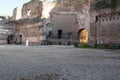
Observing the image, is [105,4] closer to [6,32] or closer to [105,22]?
[105,22]

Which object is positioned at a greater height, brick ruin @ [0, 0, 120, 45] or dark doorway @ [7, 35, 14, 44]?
brick ruin @ [0, 0, 120, 45]

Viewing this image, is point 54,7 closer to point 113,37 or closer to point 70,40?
point 70,40

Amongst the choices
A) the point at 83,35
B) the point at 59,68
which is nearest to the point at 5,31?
the point at 83,35

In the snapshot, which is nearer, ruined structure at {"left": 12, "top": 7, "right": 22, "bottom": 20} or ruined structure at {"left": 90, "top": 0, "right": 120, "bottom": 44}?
ruined structure at {"left": 90, "top": 0, "right": 120, "bottom": 44}

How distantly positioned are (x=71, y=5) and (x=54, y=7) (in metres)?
2.64

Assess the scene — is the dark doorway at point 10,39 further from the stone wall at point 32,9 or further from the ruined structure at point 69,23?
the ruined structure at point 69,23

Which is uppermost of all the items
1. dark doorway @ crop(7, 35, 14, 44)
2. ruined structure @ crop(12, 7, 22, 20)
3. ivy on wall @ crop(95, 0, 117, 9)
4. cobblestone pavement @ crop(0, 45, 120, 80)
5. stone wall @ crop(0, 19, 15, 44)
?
ruined structure @ crop(12, 7, 22, 20)

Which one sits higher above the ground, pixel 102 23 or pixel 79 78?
pixel 102 23

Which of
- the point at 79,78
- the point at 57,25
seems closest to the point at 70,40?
the point at 57,25

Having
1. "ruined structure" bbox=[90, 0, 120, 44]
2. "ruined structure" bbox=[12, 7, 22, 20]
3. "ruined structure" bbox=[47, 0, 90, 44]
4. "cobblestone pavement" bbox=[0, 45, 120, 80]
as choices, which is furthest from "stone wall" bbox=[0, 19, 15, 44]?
"cobblestone pavement" bbox=[0, 45, 120, 80]

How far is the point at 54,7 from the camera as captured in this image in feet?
101

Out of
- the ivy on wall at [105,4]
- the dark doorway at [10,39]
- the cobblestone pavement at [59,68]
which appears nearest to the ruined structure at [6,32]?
the dark doorway at [10,39]

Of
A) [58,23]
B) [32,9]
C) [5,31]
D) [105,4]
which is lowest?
→ [5,31]

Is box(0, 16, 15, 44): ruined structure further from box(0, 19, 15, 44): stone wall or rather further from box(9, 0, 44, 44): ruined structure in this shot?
Result: box(9, 0, 44, 44): ruined structure
